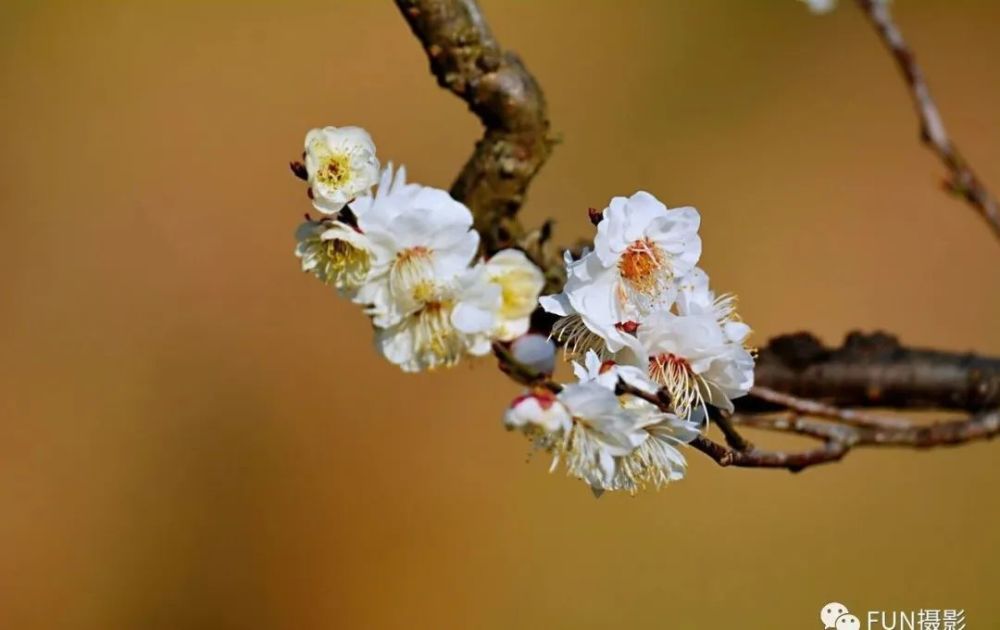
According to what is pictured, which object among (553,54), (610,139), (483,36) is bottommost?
(483,36)

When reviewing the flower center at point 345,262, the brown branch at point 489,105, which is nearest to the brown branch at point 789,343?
the brown branch at point 489,105

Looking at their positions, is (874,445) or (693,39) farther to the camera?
(693,39)

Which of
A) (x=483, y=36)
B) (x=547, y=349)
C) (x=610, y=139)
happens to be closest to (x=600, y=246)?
(x=547, y=349)

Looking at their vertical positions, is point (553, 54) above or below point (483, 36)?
above

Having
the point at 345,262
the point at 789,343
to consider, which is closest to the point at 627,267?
the point at 345,262

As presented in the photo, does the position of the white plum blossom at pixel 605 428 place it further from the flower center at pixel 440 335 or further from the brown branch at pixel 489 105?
the brown branch at pixel 489 105

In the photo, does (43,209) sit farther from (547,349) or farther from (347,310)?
(547,349)
